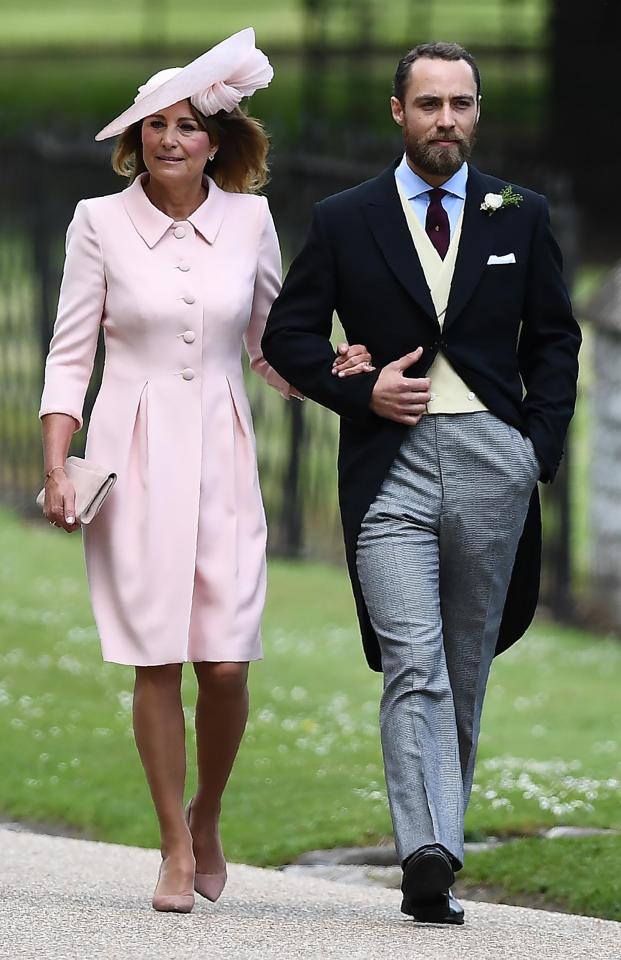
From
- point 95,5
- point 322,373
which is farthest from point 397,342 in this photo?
point 95,5

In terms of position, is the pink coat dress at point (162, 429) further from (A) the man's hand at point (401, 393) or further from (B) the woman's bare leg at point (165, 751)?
(A) the man's hand at point (401, 393)

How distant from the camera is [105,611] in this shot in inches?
207

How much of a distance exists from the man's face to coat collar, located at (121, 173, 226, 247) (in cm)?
58

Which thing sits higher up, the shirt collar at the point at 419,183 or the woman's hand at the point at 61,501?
the shirt collar at the point at 419,183

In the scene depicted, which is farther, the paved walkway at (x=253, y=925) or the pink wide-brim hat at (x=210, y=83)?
the pink wide-brim hat at (x=210, y=83)

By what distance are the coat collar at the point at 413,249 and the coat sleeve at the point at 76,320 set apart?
67cm

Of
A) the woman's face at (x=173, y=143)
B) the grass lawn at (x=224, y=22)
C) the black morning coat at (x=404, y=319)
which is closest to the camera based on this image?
the black morning coat at (x=404, y=319)

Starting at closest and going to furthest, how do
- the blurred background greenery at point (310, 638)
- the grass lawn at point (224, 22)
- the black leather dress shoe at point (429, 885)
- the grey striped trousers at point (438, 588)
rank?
the black leather dress shoe at point (429, 885)
the grey striped trousers at point (438, 588)
the blurred background greenery at point (310, 638)
the grass lawn at point (224, 22)

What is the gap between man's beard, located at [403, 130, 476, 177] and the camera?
4.98 meters

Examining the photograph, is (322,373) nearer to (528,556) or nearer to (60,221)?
(528,556)

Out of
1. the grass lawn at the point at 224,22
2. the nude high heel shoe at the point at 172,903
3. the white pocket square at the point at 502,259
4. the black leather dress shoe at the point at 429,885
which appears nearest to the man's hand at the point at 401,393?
the white pocket square at the point at 502,259

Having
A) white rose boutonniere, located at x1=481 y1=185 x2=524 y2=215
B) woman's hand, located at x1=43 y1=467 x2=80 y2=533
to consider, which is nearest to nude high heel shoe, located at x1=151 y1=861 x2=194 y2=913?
woman's hand, located at x1=43 y1=467 x2=80 y2=533

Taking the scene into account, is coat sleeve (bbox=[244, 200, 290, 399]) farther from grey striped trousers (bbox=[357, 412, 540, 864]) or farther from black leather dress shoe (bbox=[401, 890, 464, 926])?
black leather dress shoe (bbox=[401, 890, 464, 926])

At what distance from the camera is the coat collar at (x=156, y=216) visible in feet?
17.3
